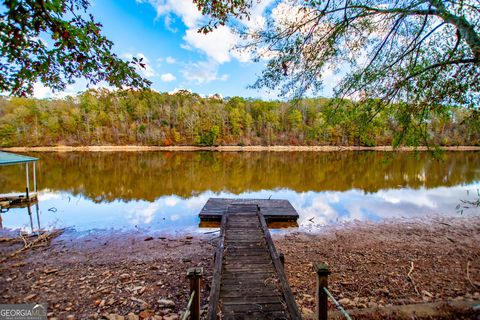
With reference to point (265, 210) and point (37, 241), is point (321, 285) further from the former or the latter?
point (37, 241)

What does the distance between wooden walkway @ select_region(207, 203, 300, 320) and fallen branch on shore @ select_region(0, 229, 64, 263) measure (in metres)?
5.84

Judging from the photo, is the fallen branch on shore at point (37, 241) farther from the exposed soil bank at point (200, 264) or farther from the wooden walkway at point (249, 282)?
the wooden walkway at point (249, 282)

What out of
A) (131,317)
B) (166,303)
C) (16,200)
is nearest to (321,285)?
(166,303)

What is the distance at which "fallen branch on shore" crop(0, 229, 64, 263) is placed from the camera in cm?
667

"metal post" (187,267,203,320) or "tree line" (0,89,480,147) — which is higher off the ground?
"tree line" (0,89,480,147)

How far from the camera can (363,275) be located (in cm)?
537

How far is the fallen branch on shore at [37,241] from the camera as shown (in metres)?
6.67

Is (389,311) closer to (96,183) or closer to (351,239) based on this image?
(351,239)

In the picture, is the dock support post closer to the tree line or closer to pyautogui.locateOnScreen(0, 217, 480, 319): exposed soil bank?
pyautogui.locateOnScreen(0, 217, 480, 319): exposed soil bank

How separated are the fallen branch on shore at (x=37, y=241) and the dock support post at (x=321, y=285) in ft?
26.1

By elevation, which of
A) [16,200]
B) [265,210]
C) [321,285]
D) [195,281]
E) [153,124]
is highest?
[153,124]

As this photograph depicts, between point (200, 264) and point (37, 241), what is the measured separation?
5.60 metres

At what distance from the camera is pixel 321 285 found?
310 centimetres

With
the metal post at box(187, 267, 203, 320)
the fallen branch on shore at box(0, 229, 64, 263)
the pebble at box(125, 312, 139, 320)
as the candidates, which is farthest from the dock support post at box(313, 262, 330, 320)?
the fallen branch on shore at box(0, 229, 64, 263)
